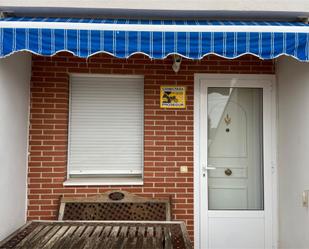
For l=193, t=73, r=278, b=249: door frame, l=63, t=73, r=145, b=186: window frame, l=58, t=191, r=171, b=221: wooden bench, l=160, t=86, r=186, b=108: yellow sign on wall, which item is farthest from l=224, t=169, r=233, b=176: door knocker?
l=63, t=73, r=145, b=186: window frame

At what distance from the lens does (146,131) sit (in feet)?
19.6

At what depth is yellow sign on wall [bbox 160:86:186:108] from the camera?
5992 mm

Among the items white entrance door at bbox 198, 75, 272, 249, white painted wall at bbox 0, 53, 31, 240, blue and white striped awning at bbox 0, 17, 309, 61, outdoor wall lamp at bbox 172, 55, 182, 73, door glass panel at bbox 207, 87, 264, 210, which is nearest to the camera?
blue and white striped awning at bbox 0, 17, 309, 61

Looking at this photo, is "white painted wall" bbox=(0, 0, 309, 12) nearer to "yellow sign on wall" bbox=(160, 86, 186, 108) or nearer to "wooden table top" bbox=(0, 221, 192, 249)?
"yellow sign on wall" bbox=(160, 86, 186, 108)

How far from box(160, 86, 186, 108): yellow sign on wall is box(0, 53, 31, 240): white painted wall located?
238cm

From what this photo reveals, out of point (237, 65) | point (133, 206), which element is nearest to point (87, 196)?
point (133, 206)

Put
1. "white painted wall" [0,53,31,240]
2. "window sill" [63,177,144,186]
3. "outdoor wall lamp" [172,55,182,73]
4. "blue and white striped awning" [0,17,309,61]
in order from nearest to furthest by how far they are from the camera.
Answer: "blue and white striped awning" [0,17,309,61] → "white painted wall" [0,53,31,240] → "outdoor wall lamp" [172,55,182,73] → "window sill" [63,177,144,186]

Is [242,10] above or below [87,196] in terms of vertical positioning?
above

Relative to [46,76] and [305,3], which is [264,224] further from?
[46,76]

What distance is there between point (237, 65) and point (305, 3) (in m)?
1.59

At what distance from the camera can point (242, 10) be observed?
15.8 ft

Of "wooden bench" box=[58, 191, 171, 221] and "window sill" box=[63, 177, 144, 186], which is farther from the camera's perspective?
"window sill" box=[63, 177, 144, 186]

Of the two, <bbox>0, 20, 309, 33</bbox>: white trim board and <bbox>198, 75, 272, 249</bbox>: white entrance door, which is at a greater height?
<bbox>0, 20, 309, 33</bbox>: white trim board

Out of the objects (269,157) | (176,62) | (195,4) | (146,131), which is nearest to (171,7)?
(195,4)
